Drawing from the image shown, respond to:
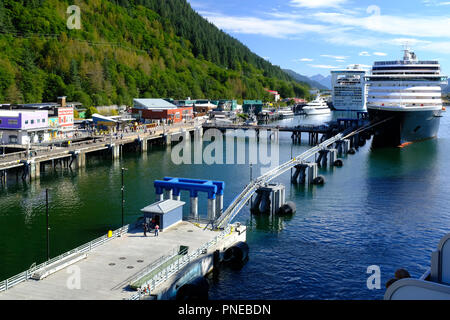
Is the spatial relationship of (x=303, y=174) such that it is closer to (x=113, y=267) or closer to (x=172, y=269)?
(x=172, y=269)

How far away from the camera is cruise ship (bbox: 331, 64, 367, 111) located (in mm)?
169750

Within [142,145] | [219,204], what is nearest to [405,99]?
[142,145]

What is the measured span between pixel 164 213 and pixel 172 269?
687 centimetres

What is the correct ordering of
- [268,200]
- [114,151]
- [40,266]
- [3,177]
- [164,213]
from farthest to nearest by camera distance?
[114,151]
[3,177]
[268,200]
[164,213]
[40,266]

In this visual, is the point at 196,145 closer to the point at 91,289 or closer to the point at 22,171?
the point at 22,171

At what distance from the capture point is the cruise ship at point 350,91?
557 ft

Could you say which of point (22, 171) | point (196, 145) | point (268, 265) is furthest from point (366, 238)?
point (196, 145)

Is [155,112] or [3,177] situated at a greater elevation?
[155,112]

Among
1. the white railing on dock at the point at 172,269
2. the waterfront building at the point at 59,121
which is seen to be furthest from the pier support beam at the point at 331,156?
the white railing on dock at the point at 172,269

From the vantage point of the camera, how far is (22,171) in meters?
58.0

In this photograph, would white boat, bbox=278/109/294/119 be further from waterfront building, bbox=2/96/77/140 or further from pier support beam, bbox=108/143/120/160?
pier support beam, bbox=108/143/120/160

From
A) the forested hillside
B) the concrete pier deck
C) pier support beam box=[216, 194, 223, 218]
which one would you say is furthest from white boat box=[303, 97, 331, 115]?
the concrete pier deck

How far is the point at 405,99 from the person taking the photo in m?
88.7

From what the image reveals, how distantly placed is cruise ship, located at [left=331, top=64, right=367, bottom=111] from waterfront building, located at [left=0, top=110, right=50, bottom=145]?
12208cm
